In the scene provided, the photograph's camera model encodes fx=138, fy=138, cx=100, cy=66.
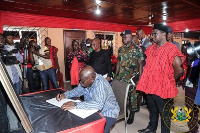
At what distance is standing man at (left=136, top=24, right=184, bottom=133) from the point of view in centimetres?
179

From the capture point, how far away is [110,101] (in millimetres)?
1593

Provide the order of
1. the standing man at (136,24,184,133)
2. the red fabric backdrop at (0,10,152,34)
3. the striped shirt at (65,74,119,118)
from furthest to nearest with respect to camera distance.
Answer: the red fabric backdrop at (0,10,152,34), the standing man at (136,24,184,133), the striped shirt at (65,74,119,118)

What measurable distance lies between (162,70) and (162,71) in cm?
1

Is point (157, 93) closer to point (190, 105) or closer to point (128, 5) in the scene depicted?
point (190, 105)

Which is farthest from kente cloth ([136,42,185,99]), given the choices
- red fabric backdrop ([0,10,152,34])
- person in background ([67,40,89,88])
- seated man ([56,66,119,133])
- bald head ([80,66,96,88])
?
red fabric backdrop ([0,10,152,34])

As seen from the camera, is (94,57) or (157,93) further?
(94,57)

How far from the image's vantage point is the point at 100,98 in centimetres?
141

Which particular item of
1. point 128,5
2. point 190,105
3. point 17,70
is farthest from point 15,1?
point 190,105

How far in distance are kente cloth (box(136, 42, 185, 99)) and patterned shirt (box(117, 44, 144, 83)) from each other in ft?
1.75

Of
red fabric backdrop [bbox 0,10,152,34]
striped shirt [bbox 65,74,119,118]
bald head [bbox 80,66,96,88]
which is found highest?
red fabric backdrop [bbox 0,10,152,34]

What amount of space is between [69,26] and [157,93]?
4.95 m

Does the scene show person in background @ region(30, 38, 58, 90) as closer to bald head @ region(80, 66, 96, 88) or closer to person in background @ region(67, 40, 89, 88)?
person in background @ region(67, 40, 89, 88)

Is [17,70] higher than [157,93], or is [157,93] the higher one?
[17,70]

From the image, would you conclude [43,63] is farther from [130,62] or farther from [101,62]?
[130,62]
